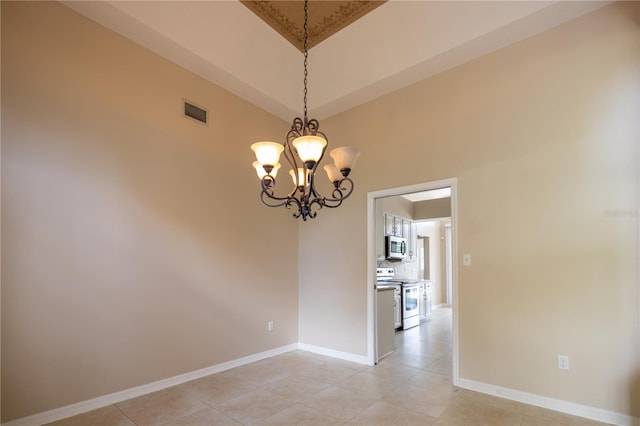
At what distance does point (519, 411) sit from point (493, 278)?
1126 millimetres

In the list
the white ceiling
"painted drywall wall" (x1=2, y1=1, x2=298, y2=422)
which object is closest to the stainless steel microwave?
the white ceiling

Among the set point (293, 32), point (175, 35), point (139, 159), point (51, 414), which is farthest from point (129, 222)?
point (293, 32)

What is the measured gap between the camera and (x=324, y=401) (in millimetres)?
2859

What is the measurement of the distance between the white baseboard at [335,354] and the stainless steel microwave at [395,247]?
8.39 feet

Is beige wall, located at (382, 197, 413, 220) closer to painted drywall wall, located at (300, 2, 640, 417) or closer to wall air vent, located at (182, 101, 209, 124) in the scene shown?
painted drywall wall, located at (300, 2, 640, 417)

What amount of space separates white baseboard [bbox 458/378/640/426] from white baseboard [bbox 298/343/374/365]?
119cm

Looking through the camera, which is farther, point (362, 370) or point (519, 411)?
point (362, 370)

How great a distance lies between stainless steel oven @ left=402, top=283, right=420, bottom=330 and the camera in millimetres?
6074

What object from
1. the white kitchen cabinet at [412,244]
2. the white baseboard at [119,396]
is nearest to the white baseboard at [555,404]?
the white baseboard at [119,396]

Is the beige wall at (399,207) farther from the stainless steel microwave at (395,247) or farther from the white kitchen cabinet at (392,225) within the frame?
the stainless steel microwave at (395,247)

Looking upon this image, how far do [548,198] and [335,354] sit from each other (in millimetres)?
3117

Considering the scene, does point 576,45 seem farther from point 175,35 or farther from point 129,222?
point 129,222

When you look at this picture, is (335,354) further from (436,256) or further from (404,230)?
(436,256)

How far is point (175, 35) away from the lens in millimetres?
3047
